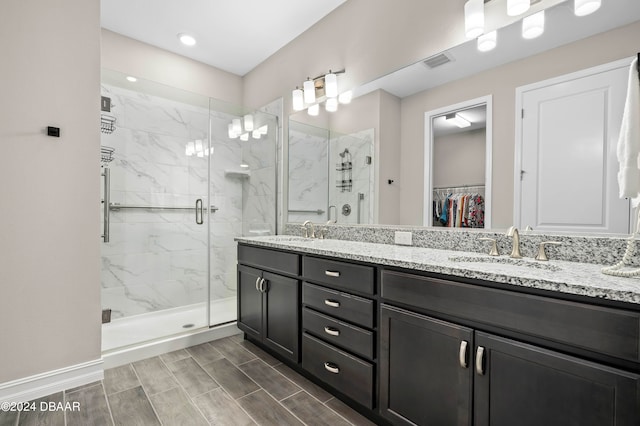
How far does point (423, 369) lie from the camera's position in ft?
4.13

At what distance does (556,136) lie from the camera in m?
1.40

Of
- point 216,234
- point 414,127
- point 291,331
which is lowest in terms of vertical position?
point 291,331

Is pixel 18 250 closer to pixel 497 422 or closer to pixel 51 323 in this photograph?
pixel 51 323

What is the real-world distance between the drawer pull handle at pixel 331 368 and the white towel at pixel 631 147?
4.83ft

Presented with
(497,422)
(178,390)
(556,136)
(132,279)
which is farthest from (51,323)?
(556,136)

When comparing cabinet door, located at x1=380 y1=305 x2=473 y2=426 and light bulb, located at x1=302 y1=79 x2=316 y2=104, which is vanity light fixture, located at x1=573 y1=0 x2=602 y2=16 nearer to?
cabinet door, located at x1=380 y1=305 x2=473 y2=426

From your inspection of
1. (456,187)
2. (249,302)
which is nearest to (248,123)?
(249,302)

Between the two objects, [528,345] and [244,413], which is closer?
[528,345]

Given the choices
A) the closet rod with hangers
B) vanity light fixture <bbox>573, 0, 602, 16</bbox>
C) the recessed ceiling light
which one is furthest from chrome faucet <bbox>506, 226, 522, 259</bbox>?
the recessed ceiling light

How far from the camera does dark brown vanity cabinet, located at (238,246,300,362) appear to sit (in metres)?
1.95

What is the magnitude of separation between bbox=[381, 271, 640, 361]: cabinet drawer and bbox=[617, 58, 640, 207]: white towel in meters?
0.56

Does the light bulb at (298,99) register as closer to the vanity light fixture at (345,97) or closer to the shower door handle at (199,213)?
the vanity light fixture at (345,97)

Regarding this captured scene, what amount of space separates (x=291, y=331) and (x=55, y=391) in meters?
1.40

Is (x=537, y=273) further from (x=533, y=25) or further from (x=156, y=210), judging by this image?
(x=156, y=210)
